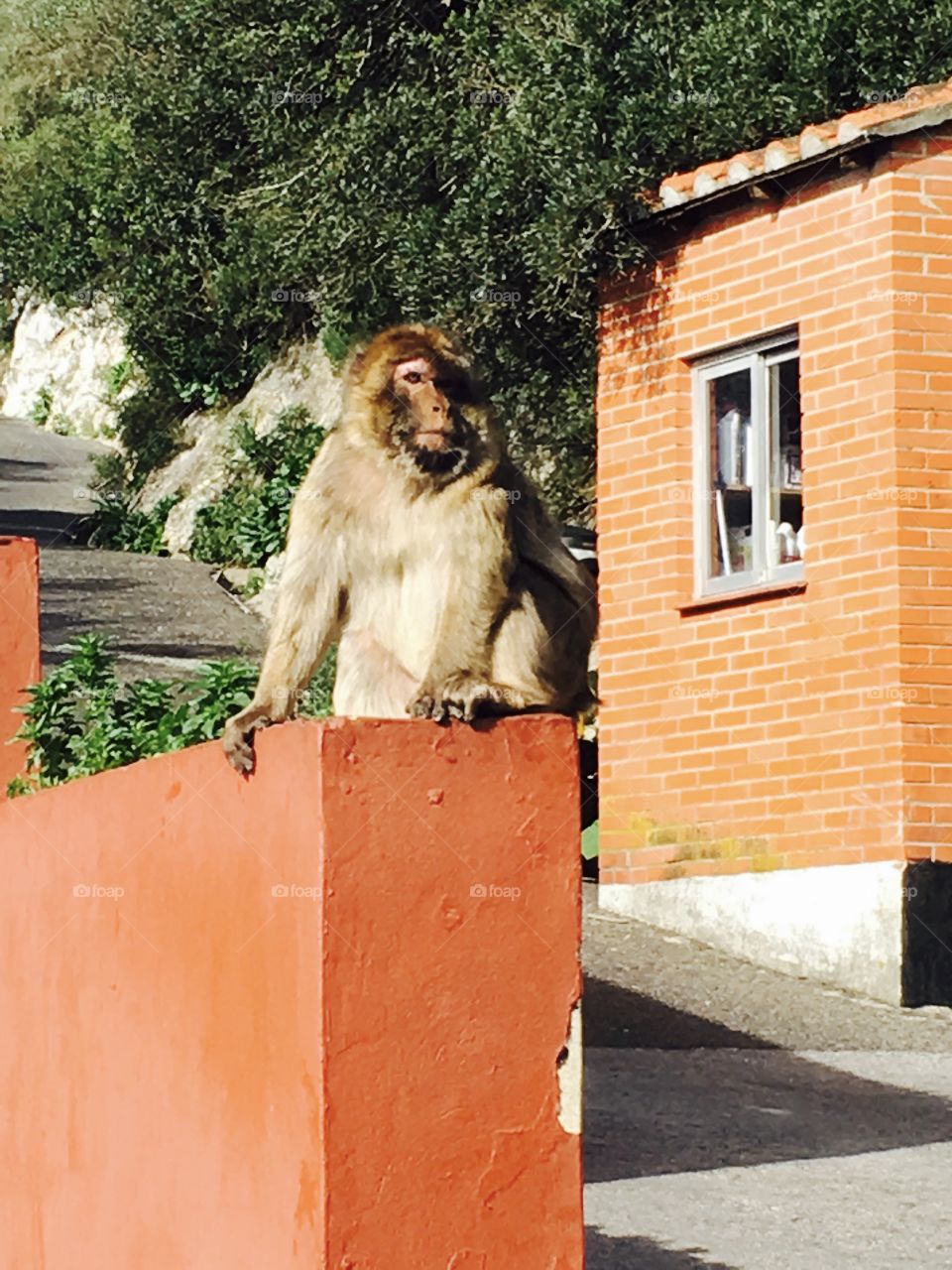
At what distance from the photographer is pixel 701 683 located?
12617 mm

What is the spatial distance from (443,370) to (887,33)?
29.6 feet

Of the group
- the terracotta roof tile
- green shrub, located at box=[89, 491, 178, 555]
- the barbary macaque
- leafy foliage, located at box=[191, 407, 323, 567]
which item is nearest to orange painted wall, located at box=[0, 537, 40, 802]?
the barbary macaque

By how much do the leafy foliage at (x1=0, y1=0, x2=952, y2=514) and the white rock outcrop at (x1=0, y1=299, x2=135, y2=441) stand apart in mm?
9176

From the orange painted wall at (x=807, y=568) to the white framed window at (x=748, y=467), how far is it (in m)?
0.10

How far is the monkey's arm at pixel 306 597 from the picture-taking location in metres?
5.94

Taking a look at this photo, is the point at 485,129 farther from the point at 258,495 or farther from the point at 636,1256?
the point at 636,1256

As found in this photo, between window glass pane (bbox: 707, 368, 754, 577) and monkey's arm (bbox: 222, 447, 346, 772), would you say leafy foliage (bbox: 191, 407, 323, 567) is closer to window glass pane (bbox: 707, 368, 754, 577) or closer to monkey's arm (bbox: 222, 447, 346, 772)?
window glass pane (bbox: 707, 368, 754, 577)

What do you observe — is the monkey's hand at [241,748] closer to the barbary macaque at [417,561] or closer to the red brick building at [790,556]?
the barbary macaque at [417,561]

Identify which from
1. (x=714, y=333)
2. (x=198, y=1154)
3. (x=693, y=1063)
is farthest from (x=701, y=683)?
(x=198, y=1154)

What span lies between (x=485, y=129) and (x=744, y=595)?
4.77 metres

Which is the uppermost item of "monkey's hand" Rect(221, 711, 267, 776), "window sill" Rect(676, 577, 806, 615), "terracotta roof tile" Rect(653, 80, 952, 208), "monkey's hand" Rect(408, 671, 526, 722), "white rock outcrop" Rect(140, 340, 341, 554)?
"white rock outcrop" Rect(140, 340, 341, 554)

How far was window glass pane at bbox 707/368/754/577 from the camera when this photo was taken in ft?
41.3

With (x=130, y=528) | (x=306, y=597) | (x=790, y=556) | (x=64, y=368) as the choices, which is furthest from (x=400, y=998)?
(x=64, y=368)

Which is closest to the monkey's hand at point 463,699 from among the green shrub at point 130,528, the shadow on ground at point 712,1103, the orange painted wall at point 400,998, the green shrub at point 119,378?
the orange painted wall at point 400,998
